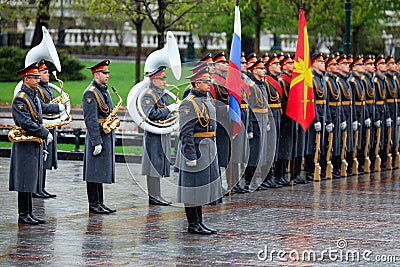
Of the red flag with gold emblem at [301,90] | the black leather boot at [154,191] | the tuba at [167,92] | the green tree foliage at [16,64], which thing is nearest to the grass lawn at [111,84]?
the green tree foliage at [16,64]

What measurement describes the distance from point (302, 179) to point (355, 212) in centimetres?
382

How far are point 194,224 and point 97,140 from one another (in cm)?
217

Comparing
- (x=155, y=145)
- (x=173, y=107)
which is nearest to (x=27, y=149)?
(x=173, y=107)

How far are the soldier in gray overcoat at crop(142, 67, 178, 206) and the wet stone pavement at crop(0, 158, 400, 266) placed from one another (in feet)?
1.01

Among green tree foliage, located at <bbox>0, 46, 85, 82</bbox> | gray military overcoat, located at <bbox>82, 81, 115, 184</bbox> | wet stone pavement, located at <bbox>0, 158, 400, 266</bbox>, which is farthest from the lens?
green tree foliage, located at <bbox>0, 46, 85, 82</bbox>

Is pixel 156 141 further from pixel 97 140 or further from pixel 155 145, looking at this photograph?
pixel 97 140

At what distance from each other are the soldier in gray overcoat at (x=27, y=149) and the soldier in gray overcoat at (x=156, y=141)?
1.83m

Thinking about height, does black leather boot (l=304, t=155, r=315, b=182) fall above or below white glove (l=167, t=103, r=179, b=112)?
below

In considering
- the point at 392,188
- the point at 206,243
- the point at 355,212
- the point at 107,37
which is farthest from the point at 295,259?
the point at 107,37

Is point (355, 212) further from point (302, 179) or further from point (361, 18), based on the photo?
point (361, 18)

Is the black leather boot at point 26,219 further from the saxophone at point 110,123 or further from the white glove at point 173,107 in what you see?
the white glove at point 173,107

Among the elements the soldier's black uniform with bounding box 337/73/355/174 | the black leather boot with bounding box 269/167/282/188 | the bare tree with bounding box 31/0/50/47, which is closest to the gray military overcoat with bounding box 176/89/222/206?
the black leather boot with bounding box 269/167/282/188

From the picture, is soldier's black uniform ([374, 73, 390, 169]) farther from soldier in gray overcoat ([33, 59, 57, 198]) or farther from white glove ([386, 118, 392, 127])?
soldier in gray overcoat ([33, 59, 57, 198])

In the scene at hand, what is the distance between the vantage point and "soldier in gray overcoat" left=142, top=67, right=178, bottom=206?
15289mm
